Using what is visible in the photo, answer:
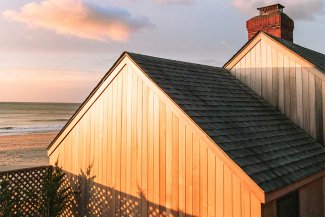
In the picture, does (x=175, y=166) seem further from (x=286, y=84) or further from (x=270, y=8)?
(x=270, y=8)

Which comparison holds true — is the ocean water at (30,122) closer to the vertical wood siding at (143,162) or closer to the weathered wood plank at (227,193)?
the vertical wood siding at (143,162)

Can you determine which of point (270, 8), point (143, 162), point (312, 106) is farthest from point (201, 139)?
point (270, 8)

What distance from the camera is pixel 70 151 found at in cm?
1027

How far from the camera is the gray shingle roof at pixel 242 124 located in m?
6.73

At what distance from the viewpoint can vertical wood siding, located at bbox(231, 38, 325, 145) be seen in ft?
32.3

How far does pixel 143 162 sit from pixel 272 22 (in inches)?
357

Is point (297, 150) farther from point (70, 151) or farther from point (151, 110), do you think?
point (70, 151)

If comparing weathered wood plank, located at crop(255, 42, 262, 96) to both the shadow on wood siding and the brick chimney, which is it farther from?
the shadow on wood siding

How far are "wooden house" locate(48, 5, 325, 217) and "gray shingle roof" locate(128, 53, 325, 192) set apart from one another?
0.04 meters

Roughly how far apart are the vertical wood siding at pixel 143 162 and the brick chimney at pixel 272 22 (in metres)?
7.46

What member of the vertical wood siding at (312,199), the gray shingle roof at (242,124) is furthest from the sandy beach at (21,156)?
the vertical wood siding at (312,199)

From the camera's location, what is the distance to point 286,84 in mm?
10617

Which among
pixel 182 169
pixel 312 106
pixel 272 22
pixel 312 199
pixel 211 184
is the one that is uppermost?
pixel 272 22

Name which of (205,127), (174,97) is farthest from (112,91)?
(205,127)
